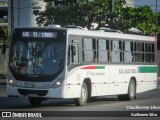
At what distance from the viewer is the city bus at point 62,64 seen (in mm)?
20438

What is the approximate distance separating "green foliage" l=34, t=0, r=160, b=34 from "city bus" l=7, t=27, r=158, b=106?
12169 mm

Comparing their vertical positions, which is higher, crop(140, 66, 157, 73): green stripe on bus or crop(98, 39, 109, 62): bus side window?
crop(98, 39, 109, 62): bus side window

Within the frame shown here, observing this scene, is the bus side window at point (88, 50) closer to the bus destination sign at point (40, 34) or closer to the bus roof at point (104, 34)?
the bus roof at point (104, 34)

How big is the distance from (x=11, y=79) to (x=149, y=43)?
9554 millimetres

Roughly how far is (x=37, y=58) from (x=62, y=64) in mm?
895

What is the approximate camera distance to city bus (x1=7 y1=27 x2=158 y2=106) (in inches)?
805

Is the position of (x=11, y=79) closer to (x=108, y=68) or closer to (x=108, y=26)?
(x=108, y=68)

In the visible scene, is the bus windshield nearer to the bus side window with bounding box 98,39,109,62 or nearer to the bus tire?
the bus side window with bounding box 98,39,109,62

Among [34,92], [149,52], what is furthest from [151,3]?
[34,92]

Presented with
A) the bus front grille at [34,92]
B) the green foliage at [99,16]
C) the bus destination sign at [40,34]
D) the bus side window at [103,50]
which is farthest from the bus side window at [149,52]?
the bus front grille at [34,92]

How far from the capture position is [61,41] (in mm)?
20812

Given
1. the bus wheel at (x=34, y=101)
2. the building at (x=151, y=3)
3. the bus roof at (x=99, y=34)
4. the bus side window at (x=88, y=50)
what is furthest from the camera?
the building at (x=151, y=3)

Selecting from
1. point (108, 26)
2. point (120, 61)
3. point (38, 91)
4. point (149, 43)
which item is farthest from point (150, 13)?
point (38, 91)

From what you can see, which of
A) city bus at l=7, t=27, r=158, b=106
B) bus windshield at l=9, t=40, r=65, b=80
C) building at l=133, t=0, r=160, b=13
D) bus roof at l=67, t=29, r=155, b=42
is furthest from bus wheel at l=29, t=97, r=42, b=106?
building at l=133, t=0, r=160, b=13
